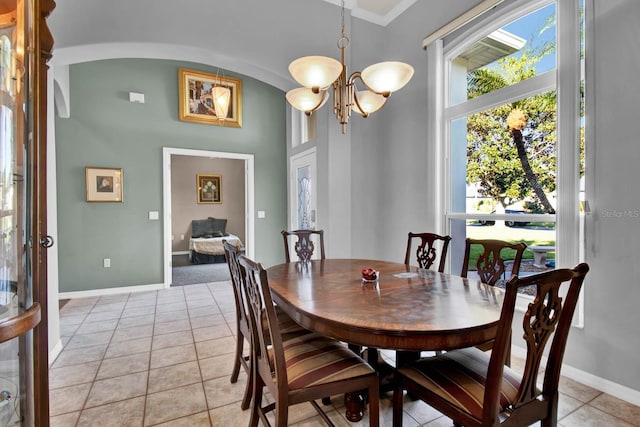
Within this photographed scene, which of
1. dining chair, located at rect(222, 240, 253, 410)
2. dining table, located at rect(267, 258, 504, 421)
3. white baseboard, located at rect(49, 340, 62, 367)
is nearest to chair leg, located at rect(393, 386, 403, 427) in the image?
dining table, located at rect(267, 258, 504, 421)

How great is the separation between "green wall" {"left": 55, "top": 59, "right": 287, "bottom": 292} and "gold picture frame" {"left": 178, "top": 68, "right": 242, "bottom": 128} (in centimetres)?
10

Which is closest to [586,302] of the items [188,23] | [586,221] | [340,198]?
[586,221]

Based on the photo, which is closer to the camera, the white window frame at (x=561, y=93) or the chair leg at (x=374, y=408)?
the chair leg at (x=374, y=408)

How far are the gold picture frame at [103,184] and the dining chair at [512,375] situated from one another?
459 centimetres

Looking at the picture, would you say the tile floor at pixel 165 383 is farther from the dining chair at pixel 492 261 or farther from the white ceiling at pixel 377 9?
the white ceiling at pixel 377 9

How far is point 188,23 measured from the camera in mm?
2826

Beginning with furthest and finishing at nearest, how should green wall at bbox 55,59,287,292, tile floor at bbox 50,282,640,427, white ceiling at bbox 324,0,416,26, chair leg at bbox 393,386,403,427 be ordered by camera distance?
green wall at bbox 55,59,287,292 < white ceiling at bbox 324,0,416,26 < tile floor at bbox 50,282,640,427 < chair leg at bbox 393,386,403,427

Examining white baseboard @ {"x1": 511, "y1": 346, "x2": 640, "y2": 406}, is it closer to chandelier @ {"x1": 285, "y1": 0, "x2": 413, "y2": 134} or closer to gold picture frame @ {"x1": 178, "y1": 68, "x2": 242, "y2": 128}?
chandelier @ {"x1": 285, "y1": 0, "x2": 413, "y2": 134}

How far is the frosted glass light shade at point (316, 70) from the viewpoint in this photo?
1.83 meters

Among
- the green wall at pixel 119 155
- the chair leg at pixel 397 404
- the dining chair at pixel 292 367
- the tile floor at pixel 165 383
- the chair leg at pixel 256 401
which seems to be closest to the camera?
the dining chair at pixel 292 367

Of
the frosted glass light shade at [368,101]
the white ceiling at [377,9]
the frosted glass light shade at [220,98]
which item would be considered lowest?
the frosted glass light shade at [368,101]

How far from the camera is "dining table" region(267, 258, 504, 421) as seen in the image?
3.78ft

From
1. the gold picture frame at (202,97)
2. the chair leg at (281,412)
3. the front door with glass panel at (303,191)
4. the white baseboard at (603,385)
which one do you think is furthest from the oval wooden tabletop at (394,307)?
the gold picture frame at (202,97)

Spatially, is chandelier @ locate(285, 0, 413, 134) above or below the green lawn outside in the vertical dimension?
above
